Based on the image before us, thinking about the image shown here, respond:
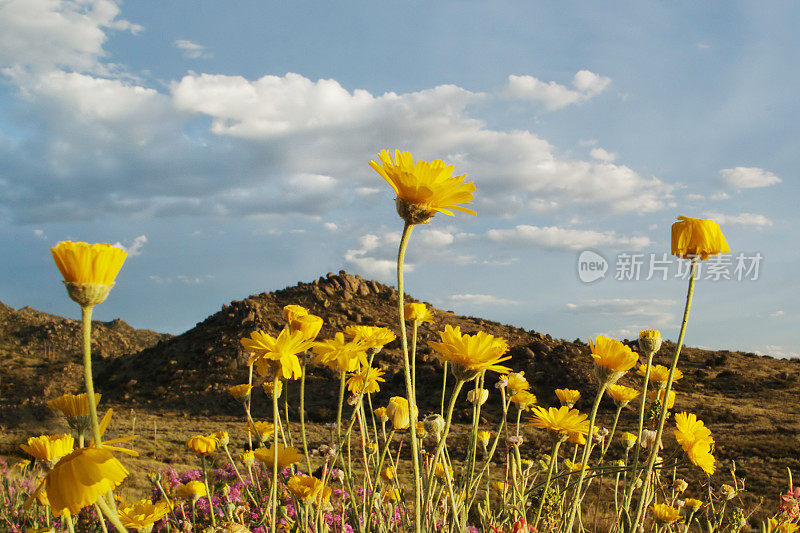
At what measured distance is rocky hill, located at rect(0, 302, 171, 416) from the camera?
29547 millimetres

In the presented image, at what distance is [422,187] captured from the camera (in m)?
1.44

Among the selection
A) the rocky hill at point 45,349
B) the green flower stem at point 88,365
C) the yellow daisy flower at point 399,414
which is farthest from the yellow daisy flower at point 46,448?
the rocky hill at point 45,349

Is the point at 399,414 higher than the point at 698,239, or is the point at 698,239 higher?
the point at 698,239

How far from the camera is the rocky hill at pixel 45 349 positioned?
1163 inches

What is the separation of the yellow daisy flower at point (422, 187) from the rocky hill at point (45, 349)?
3073 cm

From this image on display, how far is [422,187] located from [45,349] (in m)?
47.9

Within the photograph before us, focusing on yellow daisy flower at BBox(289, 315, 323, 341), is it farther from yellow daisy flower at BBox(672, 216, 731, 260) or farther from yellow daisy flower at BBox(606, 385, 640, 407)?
yellow daisy flower at BBox(606, 385, 640, 407)

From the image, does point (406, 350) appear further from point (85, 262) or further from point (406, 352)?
point (85, 262)

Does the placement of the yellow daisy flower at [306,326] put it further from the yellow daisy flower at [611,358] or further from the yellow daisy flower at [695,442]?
the yellow daisy flower at [695,442]

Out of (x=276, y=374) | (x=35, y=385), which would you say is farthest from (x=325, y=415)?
(x=35, y=385)

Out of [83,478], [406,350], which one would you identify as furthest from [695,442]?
[83,478]

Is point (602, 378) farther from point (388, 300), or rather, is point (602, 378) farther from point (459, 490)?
point (388, 300)

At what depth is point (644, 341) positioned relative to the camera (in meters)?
2.39

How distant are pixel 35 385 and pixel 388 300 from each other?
78.0 feet
